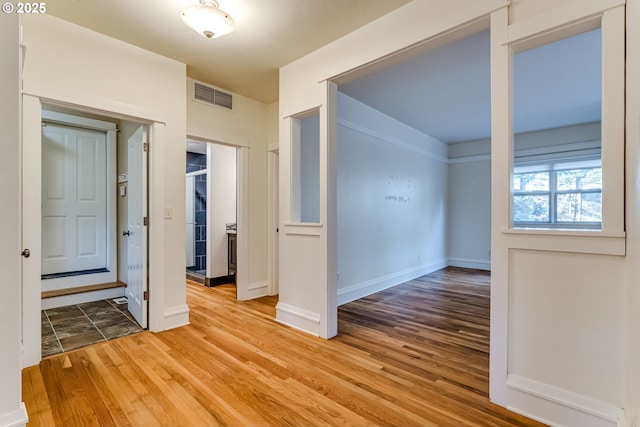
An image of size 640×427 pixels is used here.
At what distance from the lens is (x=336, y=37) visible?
2.72 m

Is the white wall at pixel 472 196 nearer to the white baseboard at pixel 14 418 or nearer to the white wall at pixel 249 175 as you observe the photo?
the white wall at pixel 249 175

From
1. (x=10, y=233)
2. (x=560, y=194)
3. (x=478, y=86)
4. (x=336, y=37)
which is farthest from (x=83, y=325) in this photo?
(x=560, y=194)

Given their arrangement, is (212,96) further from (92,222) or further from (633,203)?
(633,203)

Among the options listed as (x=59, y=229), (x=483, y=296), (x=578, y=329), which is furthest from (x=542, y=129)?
(x=59, y=229)

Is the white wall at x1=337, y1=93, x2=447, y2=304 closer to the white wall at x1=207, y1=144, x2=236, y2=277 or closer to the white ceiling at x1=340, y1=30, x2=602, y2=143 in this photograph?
the white ceiling at x1=340, y1=30, x2=602, y2=143

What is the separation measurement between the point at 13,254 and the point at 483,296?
4.81m

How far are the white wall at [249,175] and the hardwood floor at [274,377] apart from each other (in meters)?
0.85

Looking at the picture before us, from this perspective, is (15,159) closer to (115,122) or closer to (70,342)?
(70,342)

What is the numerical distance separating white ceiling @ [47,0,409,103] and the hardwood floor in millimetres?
2704

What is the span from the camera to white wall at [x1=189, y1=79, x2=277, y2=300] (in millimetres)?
3812

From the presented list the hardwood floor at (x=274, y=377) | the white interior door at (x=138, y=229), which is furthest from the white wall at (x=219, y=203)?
the hardwood floor at (x=274, y=377)

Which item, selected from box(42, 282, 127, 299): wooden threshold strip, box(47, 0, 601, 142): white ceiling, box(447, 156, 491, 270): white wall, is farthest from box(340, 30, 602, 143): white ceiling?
box(42, 282, 127, 299): wooden threshold strip

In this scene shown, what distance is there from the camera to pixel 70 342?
2.67 m

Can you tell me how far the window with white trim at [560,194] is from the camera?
17.4 ft
